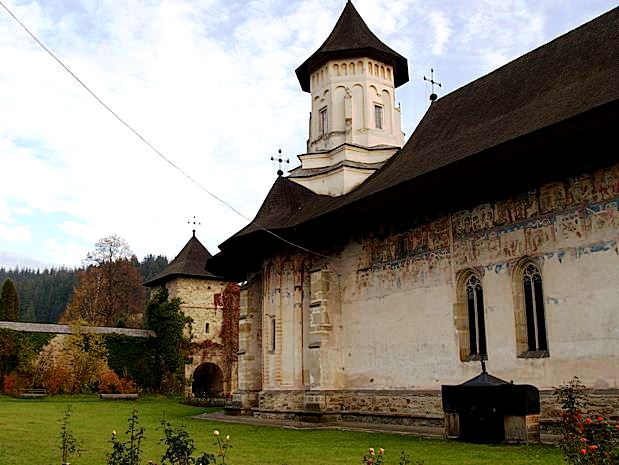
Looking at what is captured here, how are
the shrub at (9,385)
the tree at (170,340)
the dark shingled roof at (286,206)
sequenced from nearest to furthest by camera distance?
1. the dark shingled roof at (286,206)
2. the shrub at (9,385)
3. the tree at (170,340)

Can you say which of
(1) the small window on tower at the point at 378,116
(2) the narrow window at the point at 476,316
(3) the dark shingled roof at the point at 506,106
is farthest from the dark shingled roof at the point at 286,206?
(2) the narrow window at the point at 476,316

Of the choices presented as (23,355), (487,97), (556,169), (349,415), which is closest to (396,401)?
(349,415)

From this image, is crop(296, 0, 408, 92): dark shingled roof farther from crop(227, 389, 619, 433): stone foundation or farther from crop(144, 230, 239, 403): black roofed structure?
crop(144, 230, 239, 403): black roofed structure

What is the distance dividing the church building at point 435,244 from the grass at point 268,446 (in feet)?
8.58

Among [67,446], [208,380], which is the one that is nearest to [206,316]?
[208,380]

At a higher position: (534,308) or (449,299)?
(449,299)

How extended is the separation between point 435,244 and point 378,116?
9055mm

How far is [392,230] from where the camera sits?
17062mm

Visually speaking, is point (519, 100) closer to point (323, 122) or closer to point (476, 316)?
point (476, 316)

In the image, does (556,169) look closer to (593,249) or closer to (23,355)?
(593,249)

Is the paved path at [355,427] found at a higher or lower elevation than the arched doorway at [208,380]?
lower

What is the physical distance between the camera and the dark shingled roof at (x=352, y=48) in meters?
23.3

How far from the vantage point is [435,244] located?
1558 centimetres

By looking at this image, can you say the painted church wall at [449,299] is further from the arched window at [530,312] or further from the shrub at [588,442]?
the shrub at [588,442]
